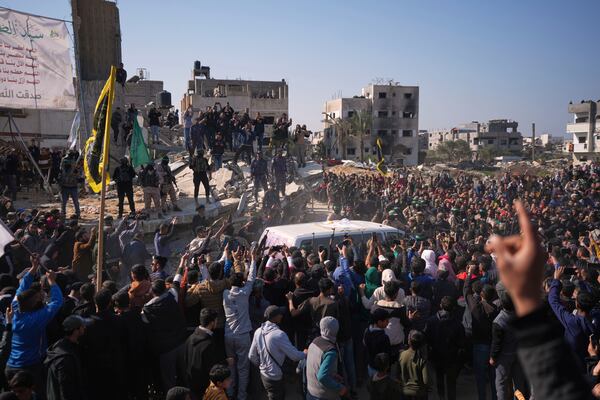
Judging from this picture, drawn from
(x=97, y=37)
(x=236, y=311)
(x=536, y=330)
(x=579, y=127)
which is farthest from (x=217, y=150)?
(x=579, y=127)

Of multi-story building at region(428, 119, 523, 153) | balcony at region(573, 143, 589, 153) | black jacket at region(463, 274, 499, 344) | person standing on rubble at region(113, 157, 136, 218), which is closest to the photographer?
black jacket at region(463, 274, 499, 344)

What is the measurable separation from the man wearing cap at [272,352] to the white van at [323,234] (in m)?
3.82

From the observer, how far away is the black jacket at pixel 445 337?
5777mm

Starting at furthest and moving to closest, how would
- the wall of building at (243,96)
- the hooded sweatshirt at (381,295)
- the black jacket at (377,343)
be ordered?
1. the wall of building at (243,96)
2. the hooded sweatshirt at (381,295)
3. the black jacket at (377,343)

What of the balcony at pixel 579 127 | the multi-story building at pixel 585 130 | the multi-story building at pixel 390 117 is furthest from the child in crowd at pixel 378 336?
the balcony at pixel 579 127

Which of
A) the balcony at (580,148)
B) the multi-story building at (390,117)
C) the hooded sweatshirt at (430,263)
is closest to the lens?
the hooded sweatshirt at (430,263)

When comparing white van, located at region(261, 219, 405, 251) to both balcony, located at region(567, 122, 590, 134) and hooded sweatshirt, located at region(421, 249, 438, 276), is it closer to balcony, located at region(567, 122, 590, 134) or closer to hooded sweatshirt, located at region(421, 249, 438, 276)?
hooded sweatshirt, located at region(421, 249, 438, 276)

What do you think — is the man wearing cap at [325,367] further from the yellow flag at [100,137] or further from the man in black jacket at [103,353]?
the yellow flag at [100,137]

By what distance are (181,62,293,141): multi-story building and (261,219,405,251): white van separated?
3863 centimetres

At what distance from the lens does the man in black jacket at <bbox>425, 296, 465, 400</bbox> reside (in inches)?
227

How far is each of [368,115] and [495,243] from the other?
64653mm

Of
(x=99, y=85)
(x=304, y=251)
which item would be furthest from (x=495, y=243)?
(x=99, y=85)

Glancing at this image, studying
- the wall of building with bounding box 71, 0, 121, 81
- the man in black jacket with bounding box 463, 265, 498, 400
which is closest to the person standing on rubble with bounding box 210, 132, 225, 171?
the wall of building with bounding box 71, 0, 121, 81

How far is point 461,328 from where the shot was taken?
5.81 metres
